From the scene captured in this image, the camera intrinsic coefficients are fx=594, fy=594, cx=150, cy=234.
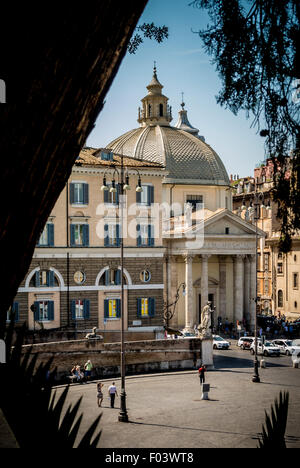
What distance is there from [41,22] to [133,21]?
28.3 inches

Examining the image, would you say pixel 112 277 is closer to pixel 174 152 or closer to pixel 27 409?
pixel 174 152

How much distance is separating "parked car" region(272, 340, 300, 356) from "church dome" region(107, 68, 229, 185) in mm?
19092

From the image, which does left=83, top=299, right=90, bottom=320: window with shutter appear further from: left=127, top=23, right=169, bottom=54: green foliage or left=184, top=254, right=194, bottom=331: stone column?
left=127, top=23, right=169, bottom=54: green foliage

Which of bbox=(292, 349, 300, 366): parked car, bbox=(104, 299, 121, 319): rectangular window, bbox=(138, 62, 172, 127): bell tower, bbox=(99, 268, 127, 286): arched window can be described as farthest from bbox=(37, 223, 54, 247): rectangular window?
bbox=(138, 62, 172, 127): bell tower

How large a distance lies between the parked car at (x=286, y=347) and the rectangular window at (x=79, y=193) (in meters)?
15.2

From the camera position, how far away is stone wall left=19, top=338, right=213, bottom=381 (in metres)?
27.2

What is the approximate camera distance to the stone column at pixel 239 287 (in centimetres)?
4884

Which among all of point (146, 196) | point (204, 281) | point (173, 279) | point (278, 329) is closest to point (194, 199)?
point (173, 279)

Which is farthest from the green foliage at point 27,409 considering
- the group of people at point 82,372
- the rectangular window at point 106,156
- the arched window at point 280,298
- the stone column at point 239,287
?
the arched window at point 280,298

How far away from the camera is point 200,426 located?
19.3 m

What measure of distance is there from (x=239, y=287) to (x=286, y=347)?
12548mm

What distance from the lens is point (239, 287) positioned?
49.2 meters
